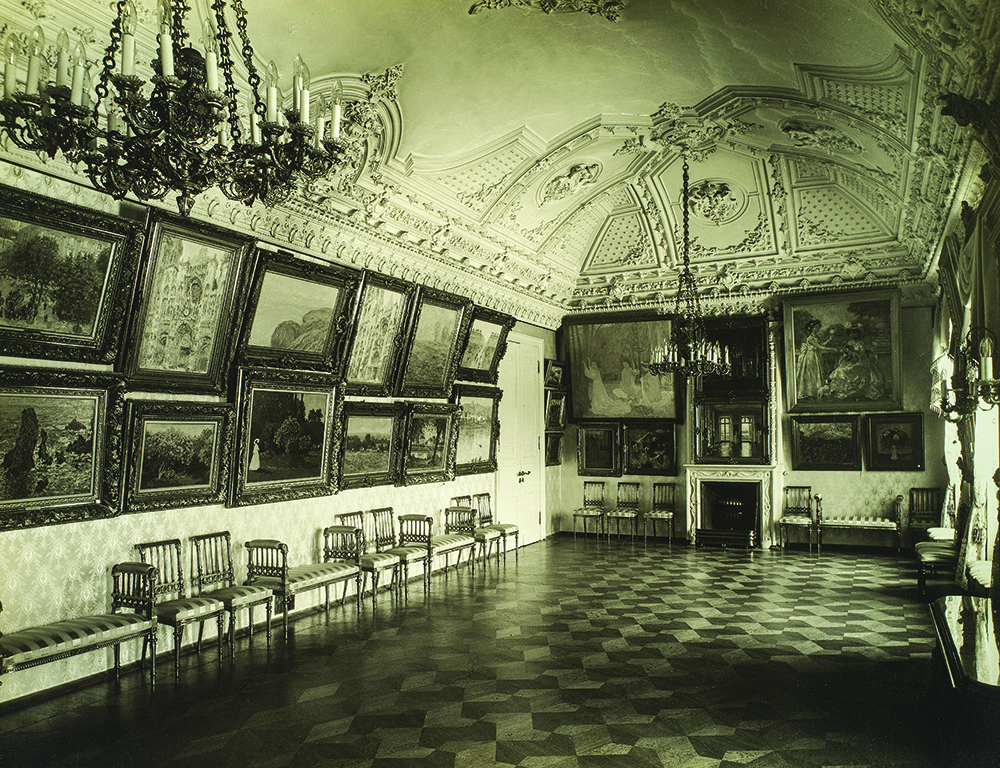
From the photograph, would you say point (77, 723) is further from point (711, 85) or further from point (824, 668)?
point (711, 85)

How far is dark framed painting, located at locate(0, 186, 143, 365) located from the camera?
5.21 meters

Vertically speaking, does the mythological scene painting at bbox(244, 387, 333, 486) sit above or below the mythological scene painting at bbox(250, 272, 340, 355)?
below

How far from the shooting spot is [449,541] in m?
9.73

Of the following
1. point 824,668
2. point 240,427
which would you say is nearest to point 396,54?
point 240,427

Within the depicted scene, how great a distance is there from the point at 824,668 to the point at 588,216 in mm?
8951

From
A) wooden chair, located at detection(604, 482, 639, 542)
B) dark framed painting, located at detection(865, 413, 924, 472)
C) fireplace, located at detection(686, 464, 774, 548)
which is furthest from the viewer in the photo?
wooden chair, located at detection(604, 482, 639, 542)

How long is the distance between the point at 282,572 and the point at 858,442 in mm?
10412

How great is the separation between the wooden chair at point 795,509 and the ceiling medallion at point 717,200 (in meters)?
5.19

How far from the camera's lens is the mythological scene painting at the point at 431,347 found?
9.88m

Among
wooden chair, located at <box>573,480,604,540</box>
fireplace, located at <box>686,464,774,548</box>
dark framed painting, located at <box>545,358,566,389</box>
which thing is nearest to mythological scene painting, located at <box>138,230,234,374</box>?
dark framed painting, located at <box>545,358,566,389</box>

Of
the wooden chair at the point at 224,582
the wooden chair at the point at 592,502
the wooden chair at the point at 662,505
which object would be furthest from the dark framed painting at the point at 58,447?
the wooden chair at the point at 662,505

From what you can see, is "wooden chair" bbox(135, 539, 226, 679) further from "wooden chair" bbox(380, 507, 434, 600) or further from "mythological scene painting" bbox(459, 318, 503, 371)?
"mythological scene painting" bbox(459, 318, 503, 371)

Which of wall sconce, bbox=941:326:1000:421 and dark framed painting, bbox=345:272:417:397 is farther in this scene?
dark framed painting, bbox=345:272:417:397

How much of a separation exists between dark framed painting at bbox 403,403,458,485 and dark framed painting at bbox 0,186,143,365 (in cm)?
450
